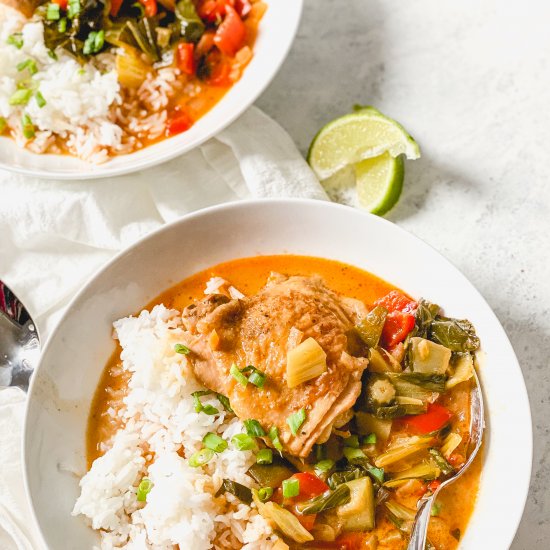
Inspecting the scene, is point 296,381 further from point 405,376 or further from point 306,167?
point 306,167

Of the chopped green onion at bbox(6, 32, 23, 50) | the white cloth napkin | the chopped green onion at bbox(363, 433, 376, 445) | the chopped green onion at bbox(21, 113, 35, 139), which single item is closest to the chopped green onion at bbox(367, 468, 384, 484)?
the chopped green onion at bbox(363, 433, 376, 445)

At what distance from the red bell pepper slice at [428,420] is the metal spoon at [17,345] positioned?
2.55 m

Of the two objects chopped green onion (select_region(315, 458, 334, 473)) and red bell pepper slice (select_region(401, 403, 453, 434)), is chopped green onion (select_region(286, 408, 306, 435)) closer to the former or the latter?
chopped green onion (select_region(315, 458, 334, 473))

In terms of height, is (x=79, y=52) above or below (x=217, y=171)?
above

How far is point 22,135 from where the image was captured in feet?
19.2

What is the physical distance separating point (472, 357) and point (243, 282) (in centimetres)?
157

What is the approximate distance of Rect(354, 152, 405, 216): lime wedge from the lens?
559cm

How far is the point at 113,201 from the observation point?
18.8 ft

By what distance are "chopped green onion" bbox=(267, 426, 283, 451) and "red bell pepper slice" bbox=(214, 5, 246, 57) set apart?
291cm

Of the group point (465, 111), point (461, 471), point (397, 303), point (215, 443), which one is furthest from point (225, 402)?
point (465, 111)

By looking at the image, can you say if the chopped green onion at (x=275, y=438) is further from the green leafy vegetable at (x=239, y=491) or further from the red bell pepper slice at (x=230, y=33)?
the red bell pepper slice at (x=230, y=33)

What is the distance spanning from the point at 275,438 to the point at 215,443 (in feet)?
1.36

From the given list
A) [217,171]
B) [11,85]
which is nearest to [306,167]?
[217,171]

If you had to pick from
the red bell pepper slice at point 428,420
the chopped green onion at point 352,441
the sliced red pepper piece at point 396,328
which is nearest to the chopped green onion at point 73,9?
the sliced red pepper piece at point 396,328
